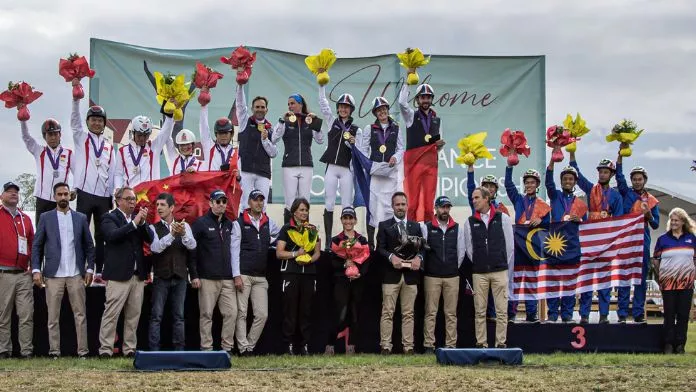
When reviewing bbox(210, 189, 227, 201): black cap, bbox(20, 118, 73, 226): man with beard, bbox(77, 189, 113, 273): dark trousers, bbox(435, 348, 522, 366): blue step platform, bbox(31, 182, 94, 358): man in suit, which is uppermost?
bbox(20, 118, 73, 226): man with beard

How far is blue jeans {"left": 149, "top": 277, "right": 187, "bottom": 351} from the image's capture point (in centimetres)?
952

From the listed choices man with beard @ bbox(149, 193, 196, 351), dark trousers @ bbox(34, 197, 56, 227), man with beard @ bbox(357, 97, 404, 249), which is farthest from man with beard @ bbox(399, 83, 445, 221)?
dark trousers @ bbox(34, 197, 56, 227)

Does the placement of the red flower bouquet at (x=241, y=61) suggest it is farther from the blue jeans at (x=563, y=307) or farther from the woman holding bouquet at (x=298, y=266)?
the blue jeans at (x=563, y=307)

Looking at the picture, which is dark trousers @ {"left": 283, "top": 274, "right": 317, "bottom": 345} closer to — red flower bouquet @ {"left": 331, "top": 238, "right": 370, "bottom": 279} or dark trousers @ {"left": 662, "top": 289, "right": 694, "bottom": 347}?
red flower bouquet @ {"left": 331, "top": 238, "right": 370, "bottom": 279}

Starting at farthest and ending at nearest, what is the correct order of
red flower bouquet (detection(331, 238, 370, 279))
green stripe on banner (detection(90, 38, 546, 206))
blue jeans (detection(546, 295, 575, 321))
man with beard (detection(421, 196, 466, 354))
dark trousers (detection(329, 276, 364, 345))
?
green stripe on banner (detection(90, 38, 546, 206))
blue jeans (detection(546, 295, 575, 321))
man with beard (detection(421, 196, 466, 354))
dark trousers (detection(329, 276, 364, 345))
red flower bouquet (detection(331, 238, 370, 279))

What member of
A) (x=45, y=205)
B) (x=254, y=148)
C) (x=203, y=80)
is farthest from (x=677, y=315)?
(x=45, y=205)

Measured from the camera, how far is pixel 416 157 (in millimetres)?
11594

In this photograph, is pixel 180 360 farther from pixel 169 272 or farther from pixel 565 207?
pixel 565 207

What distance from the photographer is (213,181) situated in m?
10.4

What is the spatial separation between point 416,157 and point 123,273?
4.02 meters

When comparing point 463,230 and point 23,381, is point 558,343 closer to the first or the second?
point 463,230

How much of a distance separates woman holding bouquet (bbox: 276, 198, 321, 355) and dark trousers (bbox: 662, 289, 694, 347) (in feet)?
13.3

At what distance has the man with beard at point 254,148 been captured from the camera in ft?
36.8

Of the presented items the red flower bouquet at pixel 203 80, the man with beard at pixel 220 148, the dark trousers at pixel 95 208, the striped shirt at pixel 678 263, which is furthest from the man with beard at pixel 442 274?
the dark trousers at pixel 95 208
